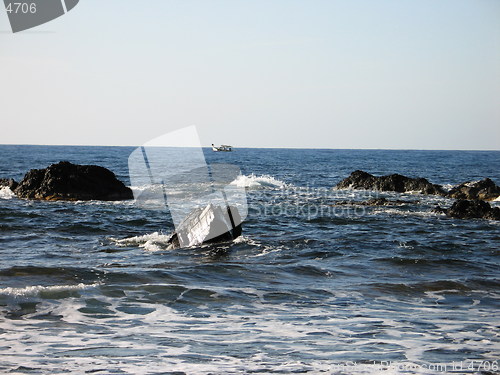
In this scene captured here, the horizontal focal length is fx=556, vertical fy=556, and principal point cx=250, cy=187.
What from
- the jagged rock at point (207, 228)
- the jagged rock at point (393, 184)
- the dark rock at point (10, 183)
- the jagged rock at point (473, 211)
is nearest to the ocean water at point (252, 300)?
the jagged rock at point (207, 228)

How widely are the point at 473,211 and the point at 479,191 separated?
865cm

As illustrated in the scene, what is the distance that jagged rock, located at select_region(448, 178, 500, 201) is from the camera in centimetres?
2815

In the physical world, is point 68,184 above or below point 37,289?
above

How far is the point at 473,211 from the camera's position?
21.0m

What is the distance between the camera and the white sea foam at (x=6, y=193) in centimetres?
2512

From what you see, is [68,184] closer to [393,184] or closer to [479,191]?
[393,184]

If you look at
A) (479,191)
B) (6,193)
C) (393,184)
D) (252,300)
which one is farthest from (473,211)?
(6,193)

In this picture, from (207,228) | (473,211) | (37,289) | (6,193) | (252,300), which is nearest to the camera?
(252,300)

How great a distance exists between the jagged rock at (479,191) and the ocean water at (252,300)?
10.4 metres

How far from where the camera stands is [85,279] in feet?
36.1

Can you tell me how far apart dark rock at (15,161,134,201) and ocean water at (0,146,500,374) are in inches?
234

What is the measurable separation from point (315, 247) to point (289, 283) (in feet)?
13.6

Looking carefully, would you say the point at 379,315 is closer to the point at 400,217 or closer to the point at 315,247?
the point at 315,247

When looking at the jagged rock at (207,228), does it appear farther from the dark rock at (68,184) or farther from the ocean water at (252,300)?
the dark rock at (68,184)
